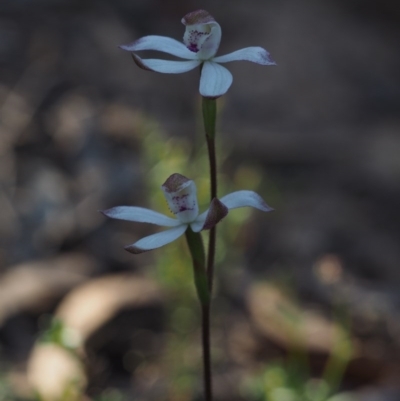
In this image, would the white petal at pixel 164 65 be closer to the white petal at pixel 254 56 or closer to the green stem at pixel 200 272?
the white petal at pixel 254 56

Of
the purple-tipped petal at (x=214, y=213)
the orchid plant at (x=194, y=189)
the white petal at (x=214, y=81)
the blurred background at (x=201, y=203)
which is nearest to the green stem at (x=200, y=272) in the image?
the orchid plant at (x=194, y=189)

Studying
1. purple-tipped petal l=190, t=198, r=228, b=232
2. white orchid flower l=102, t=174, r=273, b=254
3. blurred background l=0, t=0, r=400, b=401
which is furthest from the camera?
blurred background l=0, t=0, r=400, b=401

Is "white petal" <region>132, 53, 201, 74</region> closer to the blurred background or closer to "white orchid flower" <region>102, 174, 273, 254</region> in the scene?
"white orchid flower" <region>102, 174, 273, 254</region>

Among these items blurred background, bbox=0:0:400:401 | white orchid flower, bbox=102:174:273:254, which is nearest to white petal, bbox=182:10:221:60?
white orchid flower, bbox=102:174:273:254

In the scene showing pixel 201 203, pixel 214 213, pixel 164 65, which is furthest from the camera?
pixel 201 203

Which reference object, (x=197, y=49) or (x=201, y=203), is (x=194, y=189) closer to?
(x=197, y=49)

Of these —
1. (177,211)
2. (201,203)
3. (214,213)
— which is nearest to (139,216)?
(177,211)
